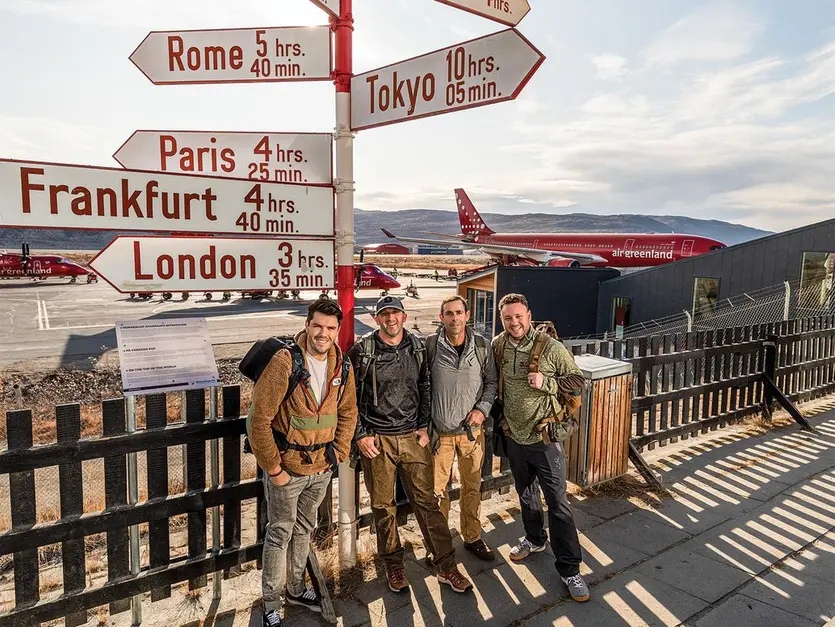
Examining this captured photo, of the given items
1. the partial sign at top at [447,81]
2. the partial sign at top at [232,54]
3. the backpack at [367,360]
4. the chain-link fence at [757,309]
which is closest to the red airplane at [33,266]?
the chain-link fence at [757,309]

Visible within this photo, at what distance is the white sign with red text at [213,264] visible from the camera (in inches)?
123

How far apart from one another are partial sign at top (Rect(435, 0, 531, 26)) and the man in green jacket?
204 centimetres

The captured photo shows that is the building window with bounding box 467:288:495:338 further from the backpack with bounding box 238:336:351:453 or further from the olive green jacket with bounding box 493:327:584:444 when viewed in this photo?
the backpack with bounding box 238:336:351:453

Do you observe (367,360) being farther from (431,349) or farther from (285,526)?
(285,526)

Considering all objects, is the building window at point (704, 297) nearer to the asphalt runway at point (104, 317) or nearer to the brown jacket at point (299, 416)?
the asphalt runway at point (104, 317)

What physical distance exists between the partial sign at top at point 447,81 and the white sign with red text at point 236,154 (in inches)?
16.2

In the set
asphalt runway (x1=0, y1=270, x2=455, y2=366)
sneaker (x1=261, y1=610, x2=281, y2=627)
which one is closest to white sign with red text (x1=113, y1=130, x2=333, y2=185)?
sneaker (x1=261, y1=610, x2=281, y2=627)

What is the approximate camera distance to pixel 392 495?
3.89 meters

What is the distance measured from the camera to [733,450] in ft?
22.3

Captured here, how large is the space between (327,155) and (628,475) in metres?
4.64

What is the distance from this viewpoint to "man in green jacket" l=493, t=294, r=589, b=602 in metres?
3.82

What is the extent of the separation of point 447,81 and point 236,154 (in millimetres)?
1619

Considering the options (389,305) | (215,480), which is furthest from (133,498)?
(389,305)

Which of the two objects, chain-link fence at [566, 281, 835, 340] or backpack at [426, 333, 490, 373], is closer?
backpack at [426, 333, 490, 373]
